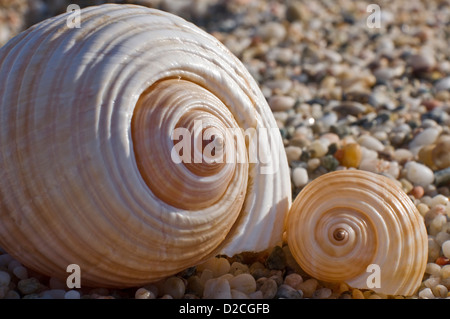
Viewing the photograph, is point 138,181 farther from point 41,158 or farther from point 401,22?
point 401,22

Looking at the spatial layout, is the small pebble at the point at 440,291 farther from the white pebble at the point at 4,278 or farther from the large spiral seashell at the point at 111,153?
the white pebble at the point at 4,278

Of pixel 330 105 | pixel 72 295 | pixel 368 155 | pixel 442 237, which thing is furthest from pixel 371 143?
pixel 72 295

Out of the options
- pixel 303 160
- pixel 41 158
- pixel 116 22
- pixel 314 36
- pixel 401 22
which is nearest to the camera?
pixel 41 158

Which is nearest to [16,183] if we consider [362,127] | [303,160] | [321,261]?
[321,261]

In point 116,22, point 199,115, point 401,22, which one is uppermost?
point 401,22

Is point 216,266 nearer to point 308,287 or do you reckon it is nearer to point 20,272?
point 308,287

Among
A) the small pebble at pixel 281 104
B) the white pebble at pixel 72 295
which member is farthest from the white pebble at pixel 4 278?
the small pebble at pixel 281 104
